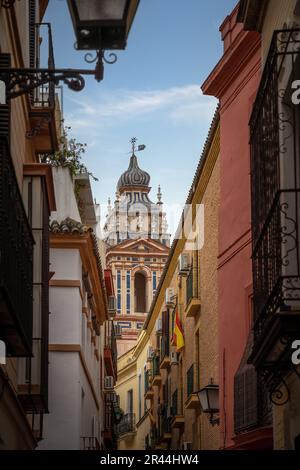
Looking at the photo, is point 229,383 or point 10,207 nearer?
point 10,207

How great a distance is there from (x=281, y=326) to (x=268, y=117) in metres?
2.37

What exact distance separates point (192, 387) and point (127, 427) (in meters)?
29.1

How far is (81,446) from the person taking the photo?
849 inches

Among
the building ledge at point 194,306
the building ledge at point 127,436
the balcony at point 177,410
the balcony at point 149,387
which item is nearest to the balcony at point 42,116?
the building ledge at point 194,306

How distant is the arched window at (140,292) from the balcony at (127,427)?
2822 cm

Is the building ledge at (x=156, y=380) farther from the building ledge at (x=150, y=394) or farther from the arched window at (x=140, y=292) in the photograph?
the arched window at (x=140, y=292)

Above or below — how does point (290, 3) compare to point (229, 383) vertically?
above

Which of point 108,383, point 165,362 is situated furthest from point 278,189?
point 108,383

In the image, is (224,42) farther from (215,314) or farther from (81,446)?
(81,446)

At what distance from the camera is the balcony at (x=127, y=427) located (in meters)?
54.0

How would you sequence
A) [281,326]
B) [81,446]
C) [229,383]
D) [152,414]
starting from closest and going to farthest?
[281,326] < [229,383] < [81,446] < [152,414]

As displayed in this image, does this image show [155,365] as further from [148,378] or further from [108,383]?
[148,378]

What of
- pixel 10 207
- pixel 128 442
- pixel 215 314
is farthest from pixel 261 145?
pixel 128 442

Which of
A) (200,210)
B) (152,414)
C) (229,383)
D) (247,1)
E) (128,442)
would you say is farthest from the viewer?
(128,442)
